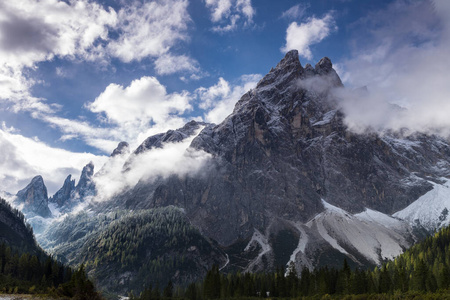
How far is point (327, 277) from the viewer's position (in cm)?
12175

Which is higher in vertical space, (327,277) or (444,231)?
(444,231)

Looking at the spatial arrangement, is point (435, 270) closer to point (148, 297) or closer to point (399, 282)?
point (399, 282)

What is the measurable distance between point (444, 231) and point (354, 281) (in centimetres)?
8720

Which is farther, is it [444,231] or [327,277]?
[444,231]

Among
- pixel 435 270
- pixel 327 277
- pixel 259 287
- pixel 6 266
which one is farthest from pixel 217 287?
pixel 435 270

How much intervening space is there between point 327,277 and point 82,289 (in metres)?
90.3

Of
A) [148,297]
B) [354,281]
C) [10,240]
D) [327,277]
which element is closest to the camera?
[354,281]

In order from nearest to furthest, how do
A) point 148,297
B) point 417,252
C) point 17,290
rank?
1. point 17,290
2. point 148,297
3. point 417,252

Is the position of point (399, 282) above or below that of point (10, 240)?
below

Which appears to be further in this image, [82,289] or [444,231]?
[444,231]

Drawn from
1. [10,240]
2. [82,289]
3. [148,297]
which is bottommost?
[148,297]

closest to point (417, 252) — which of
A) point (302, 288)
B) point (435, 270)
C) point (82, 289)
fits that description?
point (435, 270)

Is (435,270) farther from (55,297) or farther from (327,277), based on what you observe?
(55,297)

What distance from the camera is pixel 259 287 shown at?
13975 centimetres
